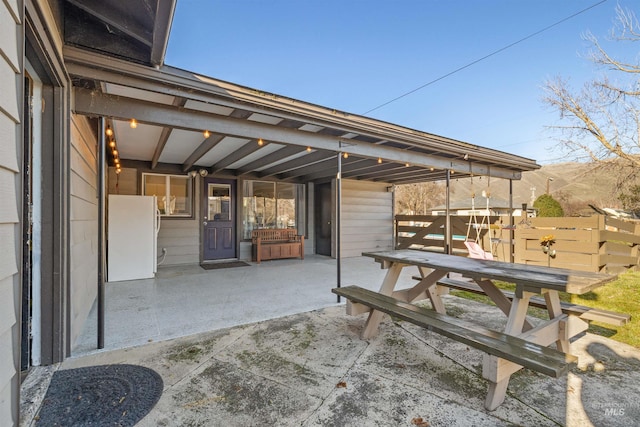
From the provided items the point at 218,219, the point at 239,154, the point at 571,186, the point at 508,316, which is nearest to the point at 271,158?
the point at 239,154

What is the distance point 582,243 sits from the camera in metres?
5.69

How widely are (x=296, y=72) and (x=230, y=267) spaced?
9.81m

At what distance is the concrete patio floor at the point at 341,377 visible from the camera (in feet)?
5.39

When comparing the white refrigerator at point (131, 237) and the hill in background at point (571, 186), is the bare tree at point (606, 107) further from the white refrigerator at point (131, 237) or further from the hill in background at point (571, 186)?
the white refrigerator at point (131, 237)

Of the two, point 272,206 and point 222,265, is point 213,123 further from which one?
point 272,206

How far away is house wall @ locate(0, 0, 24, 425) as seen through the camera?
1.06m

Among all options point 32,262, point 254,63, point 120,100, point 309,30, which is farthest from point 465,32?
point 32,262

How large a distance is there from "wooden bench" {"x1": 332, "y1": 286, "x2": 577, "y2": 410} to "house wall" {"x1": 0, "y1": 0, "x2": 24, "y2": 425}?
6.66ft

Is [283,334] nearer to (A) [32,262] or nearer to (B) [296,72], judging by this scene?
(A) [32,262]

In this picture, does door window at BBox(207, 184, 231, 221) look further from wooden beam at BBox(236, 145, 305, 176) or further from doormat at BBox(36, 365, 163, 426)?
doormat at BBox(36, 365, 163, 426)

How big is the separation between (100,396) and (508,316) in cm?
270

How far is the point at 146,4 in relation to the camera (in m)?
2.01

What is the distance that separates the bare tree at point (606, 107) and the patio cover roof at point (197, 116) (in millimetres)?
4033

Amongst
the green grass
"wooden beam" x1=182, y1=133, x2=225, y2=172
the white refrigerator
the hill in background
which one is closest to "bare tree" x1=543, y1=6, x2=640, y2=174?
the hill in background
